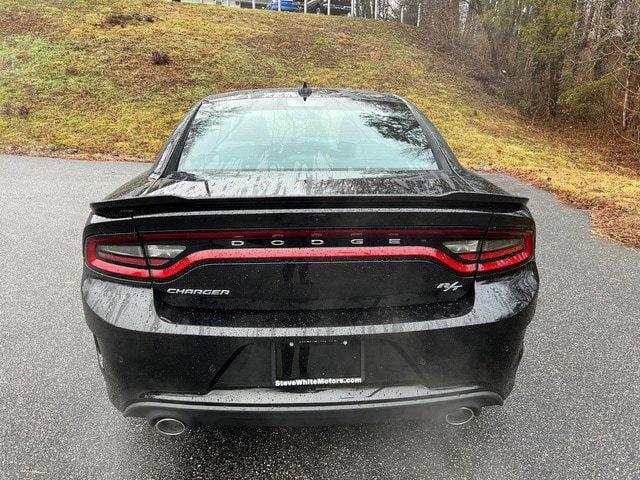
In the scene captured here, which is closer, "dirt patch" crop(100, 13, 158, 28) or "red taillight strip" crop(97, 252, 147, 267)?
"red taillight strip" crop(97, 252, 147, 267)

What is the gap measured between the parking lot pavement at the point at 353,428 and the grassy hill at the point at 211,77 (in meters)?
4.48

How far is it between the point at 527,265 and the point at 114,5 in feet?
73.4

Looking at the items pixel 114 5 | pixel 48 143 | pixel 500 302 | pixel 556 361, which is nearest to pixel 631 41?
pixel 556 361

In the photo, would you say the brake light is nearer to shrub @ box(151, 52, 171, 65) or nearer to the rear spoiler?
the rear spoiler

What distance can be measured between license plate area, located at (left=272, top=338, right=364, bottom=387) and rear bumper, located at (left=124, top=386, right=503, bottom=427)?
47 mm

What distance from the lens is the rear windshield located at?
234cm

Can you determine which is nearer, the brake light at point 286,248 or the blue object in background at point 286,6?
the brake light at point 286,248

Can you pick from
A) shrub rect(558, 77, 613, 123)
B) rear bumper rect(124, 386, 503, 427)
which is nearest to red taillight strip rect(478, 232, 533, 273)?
rear bumper rect(124, 386, 503, 427)

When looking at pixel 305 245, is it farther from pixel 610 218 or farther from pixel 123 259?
pixel 610 218

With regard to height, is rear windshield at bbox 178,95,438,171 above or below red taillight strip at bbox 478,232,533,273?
above

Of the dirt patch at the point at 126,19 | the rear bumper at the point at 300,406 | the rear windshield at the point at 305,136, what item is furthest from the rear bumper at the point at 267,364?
the dirt patch at the point at 126,19

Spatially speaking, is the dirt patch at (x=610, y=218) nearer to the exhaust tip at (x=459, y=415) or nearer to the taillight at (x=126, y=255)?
the exhaust tip at (x=459, y=415)

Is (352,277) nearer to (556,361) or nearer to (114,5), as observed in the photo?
(556,361)

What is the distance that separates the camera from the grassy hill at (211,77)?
11188 mm
